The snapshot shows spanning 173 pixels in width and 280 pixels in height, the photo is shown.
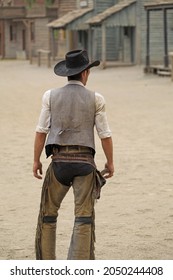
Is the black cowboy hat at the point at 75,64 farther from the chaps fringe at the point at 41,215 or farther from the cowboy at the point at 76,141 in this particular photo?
the chaps fringe at the point at 41,215

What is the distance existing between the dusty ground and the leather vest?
4.42ft

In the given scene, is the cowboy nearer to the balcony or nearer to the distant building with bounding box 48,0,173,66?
the distant building with bounding box 48,0,173,66

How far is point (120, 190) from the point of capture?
9773 millimetres

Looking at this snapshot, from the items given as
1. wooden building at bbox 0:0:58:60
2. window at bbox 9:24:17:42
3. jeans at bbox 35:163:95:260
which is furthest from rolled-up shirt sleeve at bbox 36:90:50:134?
window at bbox 9:24:17:42

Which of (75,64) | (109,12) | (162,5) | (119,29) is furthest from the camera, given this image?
(119,29)

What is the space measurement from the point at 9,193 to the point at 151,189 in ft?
5.56

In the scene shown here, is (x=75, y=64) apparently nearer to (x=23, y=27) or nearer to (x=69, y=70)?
(x=69, y=70)

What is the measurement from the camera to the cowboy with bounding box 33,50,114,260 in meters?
5.74

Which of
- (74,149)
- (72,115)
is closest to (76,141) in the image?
(74,149)

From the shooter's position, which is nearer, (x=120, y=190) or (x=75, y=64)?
(x=75, y=64)

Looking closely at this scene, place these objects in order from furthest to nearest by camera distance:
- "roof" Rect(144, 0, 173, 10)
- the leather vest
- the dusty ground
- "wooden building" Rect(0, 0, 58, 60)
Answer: "wooden building" Rect(0, 0, 58, 60) → "roof" Rect(144, 0, 173, 10) → the dusty ground → the leather vest

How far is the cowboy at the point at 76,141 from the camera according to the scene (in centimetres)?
574

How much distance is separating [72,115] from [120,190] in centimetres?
413

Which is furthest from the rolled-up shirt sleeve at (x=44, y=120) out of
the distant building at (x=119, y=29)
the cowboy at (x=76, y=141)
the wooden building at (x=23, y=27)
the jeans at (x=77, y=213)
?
the wooden building at (x=23, y=27)
